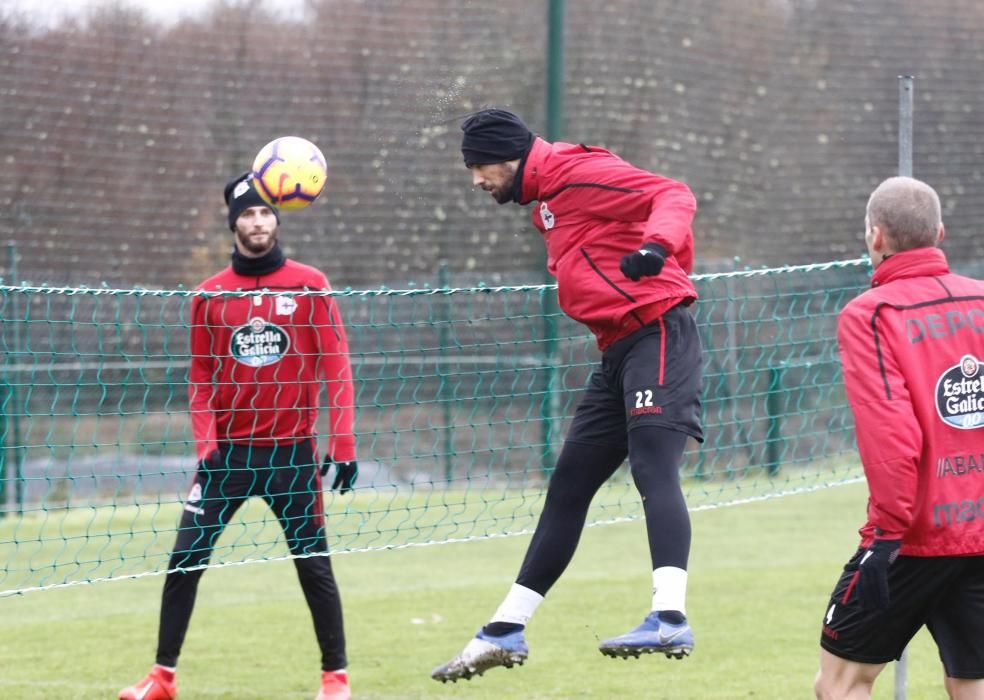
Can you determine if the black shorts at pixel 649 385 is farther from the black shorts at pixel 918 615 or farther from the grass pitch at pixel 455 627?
the grass pitch at pixel 455 627

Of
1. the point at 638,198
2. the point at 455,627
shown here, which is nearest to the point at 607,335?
the point at 638,198

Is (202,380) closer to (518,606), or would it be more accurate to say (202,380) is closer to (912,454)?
(518,606)

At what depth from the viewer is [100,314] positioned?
1314cm

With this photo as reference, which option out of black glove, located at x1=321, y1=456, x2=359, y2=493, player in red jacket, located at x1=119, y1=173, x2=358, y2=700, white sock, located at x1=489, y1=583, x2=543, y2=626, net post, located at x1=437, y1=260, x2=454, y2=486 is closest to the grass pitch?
player in red jacket, located at x1=119, y1=173, x2=358, y2=700

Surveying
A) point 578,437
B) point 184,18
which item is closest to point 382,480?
point 184,18

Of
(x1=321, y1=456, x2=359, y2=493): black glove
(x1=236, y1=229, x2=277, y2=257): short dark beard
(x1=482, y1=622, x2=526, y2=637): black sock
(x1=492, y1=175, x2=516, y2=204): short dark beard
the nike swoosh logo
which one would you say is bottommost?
(x1=482, y1=622, x2=526, y2=637): black sock

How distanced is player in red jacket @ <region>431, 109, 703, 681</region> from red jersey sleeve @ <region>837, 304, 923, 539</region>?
2.45ft

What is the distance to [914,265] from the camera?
4082 millimetres

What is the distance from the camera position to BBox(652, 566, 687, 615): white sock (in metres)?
4.40

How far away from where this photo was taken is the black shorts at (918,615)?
4.05 metres

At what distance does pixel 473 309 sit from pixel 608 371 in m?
9.53

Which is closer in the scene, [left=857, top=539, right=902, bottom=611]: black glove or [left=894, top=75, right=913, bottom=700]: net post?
[left=857, top=539, right=902, bottom=611]: black glove

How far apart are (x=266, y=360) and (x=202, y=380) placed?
0.30 meters

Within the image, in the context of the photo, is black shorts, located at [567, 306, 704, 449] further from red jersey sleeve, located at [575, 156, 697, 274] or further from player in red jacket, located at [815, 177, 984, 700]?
player in red jacket, located at [815, 177, 984, 700]
